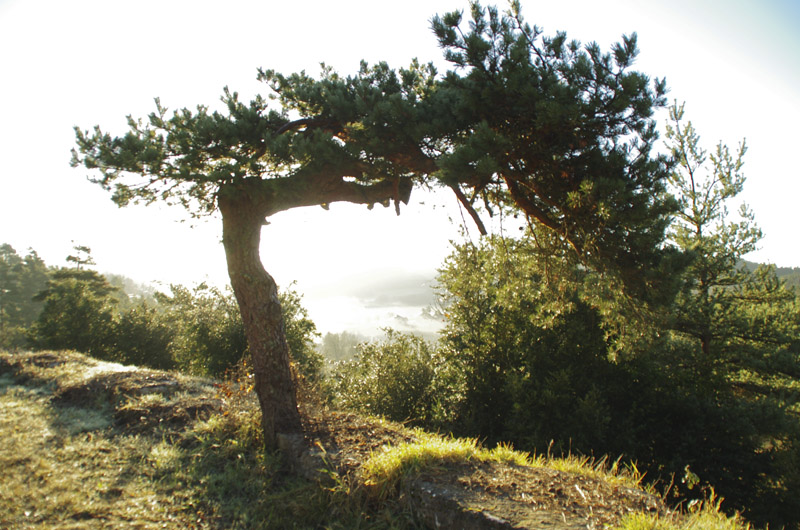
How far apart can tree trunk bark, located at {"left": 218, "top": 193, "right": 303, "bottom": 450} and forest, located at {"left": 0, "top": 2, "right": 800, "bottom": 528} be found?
26mm

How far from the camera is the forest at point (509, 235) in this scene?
4141mm

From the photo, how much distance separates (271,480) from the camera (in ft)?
14.4

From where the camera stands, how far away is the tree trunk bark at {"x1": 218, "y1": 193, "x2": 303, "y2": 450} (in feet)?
16.8

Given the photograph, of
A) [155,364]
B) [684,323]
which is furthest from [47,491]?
[155,364]

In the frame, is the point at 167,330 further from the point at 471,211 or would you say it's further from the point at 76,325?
the point at 471,211

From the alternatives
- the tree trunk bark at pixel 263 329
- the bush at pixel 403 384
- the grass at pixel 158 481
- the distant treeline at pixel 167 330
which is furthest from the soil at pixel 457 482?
the distant treeline at pixel 167 330

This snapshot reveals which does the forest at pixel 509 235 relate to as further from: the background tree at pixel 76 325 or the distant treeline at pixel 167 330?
the background tree at pixel 76 325

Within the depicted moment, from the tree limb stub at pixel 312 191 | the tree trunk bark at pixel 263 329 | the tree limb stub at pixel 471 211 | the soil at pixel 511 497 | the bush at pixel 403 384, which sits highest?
the tree limb stub at pixel 312 191

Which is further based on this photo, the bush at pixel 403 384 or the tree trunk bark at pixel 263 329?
the bush at pixel 403 384

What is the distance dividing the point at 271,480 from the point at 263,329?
5.80ft

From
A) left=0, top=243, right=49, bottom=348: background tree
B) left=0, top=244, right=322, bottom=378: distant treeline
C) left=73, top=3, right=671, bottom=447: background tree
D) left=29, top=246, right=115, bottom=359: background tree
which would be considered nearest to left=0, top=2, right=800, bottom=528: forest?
left=73, top=3, right=671, bottom=447: background tree

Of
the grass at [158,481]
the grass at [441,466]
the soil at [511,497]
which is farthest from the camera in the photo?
the grass at [158,481]

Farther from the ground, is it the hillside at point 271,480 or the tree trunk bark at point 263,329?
the tree trunk bark at point 263,329

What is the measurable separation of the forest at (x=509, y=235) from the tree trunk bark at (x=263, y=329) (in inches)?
1.0
